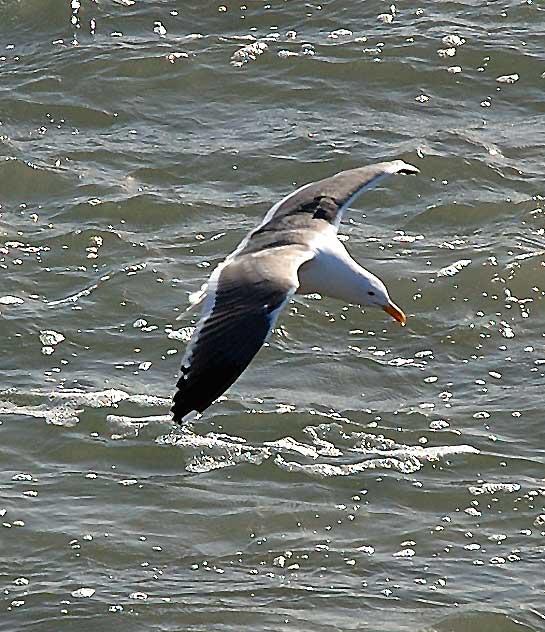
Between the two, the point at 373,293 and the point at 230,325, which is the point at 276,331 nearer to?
the point at 373,293

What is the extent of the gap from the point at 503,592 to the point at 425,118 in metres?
5.28

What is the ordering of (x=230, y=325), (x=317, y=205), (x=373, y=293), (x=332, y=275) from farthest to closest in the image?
(x=317, y=205)
(x=373, y=293)
(x=332, y=275)
(x=230, y=325)

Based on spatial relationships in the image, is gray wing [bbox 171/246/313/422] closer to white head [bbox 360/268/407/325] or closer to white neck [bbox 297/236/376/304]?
white neck [bbox 297/236/376/304]

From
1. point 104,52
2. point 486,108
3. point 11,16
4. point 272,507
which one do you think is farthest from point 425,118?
point 272,507

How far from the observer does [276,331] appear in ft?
31.7

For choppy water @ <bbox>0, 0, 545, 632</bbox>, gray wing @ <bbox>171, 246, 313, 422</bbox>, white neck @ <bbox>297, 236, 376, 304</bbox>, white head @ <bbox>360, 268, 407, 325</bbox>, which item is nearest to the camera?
gray wing @ <bbox>171, 246, 313, 422</bbox>

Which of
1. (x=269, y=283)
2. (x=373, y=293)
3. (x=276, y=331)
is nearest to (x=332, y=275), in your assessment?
(x=373, y=293)

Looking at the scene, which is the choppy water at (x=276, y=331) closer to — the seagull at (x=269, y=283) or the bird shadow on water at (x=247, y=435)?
the bird shadow on water at (x=247, y=435)

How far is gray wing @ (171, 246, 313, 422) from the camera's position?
6012 millimetres

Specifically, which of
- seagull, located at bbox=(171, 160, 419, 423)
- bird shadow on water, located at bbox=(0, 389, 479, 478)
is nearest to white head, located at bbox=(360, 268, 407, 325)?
seagull, located at bbox=(171, 160, 419, 423)

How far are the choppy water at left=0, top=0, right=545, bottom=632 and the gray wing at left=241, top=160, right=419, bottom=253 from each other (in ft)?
3.91

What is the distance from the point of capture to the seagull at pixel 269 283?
610cm

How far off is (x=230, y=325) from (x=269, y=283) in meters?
0.34

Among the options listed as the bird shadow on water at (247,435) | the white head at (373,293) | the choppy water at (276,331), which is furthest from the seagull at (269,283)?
the choppy water at (276,331)
